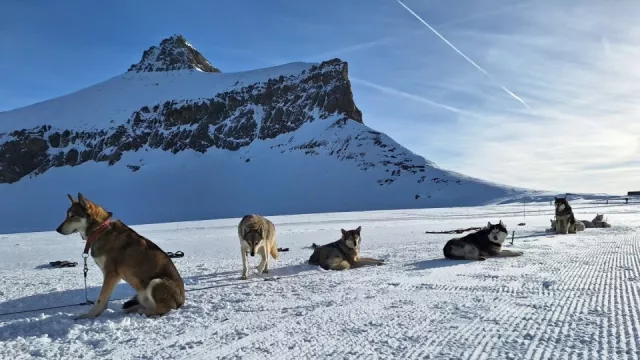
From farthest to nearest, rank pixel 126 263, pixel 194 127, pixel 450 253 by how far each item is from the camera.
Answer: pixel 194 127 → pixel 450 253 → pixel 126 263

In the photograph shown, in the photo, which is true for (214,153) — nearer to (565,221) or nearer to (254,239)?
(565,221)

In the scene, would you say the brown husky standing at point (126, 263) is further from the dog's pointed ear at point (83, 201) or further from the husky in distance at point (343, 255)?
the husky in distance at point (343, 255)

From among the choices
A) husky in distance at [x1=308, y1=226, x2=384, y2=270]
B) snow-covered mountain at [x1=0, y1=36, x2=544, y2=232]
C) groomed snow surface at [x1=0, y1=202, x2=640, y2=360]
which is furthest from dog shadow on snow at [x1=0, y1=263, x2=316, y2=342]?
snow-covered mountain at [x1=0, y1=36, x2=544, y2=232]

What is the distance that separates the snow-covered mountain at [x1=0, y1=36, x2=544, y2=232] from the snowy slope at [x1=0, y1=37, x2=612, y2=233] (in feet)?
0.98

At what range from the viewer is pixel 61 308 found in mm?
6156

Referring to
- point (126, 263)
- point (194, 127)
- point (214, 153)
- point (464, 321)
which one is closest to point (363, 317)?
point (464, 321)

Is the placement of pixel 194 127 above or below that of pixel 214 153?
above

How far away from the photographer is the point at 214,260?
1148cm

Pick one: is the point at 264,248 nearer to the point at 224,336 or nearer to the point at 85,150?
the point at 224,336

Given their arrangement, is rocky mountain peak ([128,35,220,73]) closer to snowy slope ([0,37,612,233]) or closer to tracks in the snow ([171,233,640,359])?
snowy slope ([0,37,612,233])

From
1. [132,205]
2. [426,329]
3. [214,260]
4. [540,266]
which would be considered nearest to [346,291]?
[426,329]

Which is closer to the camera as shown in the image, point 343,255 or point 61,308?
point 61,308

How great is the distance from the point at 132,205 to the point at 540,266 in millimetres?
84521

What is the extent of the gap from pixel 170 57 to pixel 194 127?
62.1 meters
